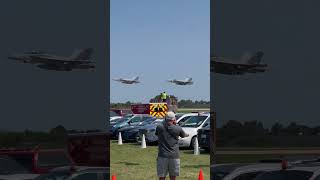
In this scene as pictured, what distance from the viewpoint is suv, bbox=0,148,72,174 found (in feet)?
18.2

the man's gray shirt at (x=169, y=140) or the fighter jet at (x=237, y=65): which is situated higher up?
the fighter jet at (x=237, y=65)

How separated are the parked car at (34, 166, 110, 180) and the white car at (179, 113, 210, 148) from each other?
10.0m

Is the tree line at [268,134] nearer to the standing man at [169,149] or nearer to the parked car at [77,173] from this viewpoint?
the parked car at [77,173]

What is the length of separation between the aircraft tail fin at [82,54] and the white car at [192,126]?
10.2 meters

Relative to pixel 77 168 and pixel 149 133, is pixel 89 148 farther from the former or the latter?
pixel 149 133

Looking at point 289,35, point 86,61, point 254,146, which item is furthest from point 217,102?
point 86,61

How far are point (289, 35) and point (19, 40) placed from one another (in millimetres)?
3055

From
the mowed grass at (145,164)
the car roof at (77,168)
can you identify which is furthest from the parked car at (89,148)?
the mowed grass at (145,164)

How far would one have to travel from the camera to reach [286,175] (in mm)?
5844

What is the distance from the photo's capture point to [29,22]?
5688mm

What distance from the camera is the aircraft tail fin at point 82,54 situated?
5.83m

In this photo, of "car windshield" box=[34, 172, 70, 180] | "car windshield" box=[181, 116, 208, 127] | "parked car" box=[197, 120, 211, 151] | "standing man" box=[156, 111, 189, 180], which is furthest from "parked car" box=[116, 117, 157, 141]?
"car windshield" box=[34, 172, 70, 180]

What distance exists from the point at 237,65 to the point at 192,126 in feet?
33.9

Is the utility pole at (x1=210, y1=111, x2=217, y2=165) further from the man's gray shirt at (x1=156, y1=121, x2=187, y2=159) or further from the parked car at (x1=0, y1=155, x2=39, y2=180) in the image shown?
the parked car at (x1=0, y1=155, x2=39, y2=180)
